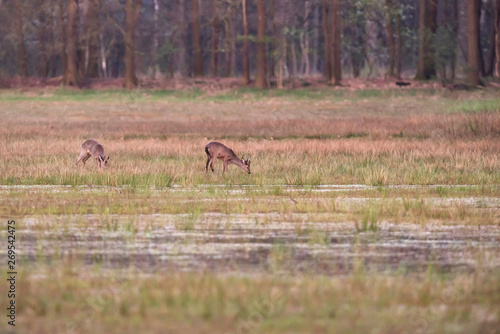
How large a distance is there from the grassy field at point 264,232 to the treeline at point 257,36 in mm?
25590

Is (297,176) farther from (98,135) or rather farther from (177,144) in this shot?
(98,135)

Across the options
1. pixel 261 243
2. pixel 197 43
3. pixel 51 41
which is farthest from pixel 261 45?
pixel 261 243

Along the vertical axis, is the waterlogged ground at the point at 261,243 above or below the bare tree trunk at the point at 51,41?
below

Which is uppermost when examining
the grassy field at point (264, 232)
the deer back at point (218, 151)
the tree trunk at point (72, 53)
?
the tree trunk at point (72, 53)

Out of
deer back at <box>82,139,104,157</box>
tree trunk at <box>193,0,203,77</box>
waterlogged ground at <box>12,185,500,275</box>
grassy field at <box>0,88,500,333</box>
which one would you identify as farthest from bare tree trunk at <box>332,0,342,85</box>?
waterlogged ground at <box>12,185,500,275</box>

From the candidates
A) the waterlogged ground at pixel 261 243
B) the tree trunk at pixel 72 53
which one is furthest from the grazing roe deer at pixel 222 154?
the tree trunk at pixel 72 53

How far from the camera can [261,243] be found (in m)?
11.0

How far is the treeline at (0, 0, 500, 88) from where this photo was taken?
5397cm

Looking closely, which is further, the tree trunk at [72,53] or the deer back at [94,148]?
the tree trunk at [72,53]

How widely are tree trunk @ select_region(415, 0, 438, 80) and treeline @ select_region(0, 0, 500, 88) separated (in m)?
0.06

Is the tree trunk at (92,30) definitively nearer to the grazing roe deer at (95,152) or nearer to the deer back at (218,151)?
the grazing roe deer at (95,152)

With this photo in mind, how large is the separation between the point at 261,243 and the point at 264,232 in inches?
34.0

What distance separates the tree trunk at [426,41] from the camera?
177 feet

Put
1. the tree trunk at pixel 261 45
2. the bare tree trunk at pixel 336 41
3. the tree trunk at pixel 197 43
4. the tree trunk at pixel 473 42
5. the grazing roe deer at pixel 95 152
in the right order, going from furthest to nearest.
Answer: the tree trunk at pixel 197 43, the bare tree trunk at pixel 336 41, the tree trunk at pixel 261 45, the tree trunk at pixel 473 42, the grazing roe deer at pixel 95 152
